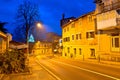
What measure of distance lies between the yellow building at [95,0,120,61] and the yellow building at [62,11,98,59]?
118 inches

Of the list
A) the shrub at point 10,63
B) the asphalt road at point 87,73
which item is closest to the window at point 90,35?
the asphalt road at point 87,73

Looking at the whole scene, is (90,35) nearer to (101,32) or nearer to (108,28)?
(101,32)

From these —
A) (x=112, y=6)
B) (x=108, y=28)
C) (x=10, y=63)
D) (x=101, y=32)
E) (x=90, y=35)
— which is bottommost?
(x=10, y=63)

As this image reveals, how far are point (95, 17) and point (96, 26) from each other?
1839 mm

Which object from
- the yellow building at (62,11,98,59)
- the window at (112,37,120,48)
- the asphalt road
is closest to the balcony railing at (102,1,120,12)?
the window at (112,37,120,48)

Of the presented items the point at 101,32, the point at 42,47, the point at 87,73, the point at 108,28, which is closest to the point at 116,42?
the point at 108,28

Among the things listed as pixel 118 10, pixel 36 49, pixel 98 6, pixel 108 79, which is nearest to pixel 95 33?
pixel 98 6

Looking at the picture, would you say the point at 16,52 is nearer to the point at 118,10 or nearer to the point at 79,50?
the point at 118,10

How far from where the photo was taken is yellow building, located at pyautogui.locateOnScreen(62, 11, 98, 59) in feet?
151

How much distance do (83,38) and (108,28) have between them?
1474cm

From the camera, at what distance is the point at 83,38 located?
171 ft

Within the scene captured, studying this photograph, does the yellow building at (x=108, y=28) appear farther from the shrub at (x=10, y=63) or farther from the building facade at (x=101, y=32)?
the shrub at (x=10, y=63)

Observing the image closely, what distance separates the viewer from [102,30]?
4050 cm

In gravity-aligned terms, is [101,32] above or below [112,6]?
below
